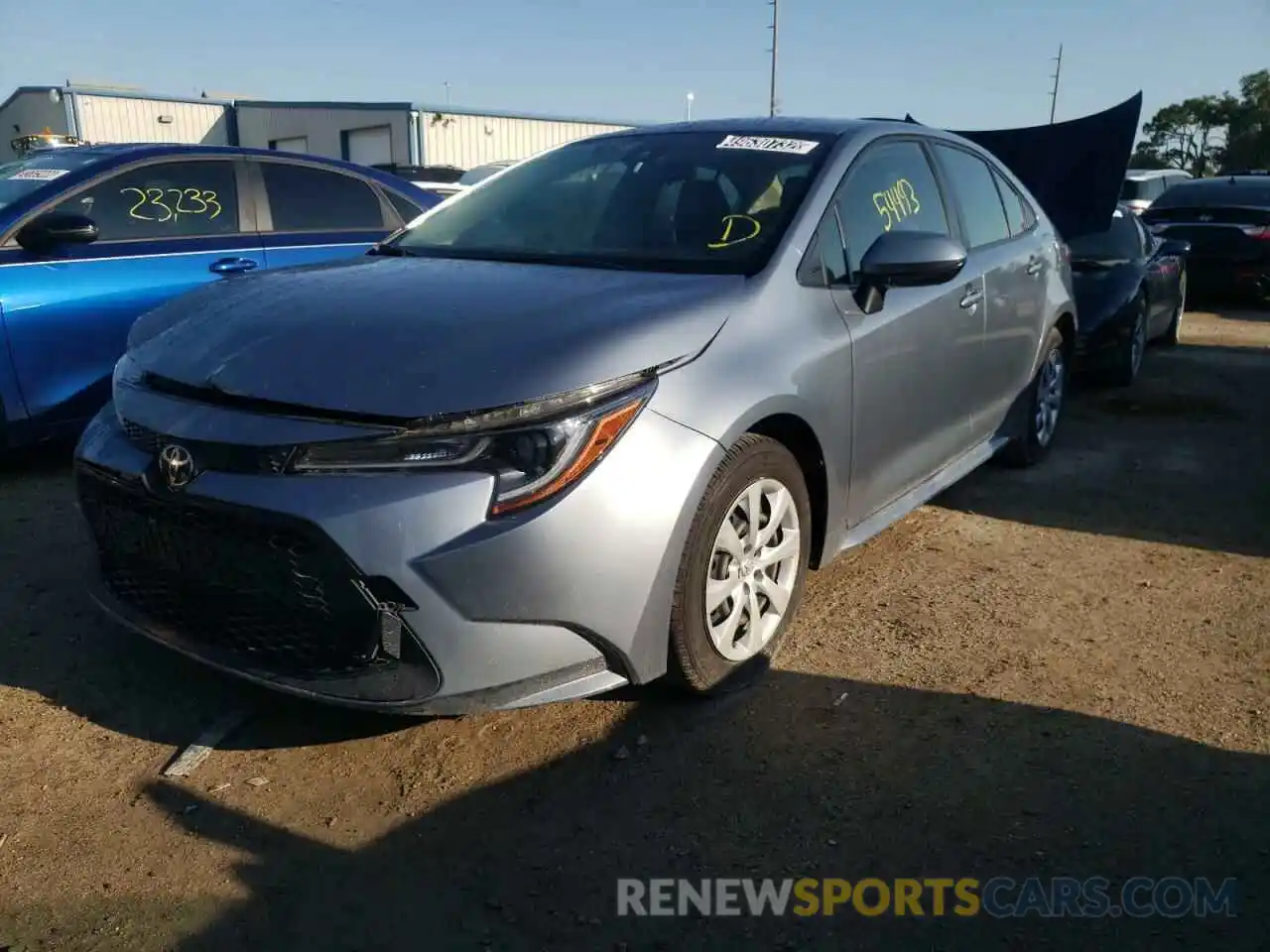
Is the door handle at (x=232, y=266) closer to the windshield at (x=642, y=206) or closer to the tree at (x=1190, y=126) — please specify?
the windshield at (x=642, y=206)

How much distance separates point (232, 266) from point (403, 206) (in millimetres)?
1311

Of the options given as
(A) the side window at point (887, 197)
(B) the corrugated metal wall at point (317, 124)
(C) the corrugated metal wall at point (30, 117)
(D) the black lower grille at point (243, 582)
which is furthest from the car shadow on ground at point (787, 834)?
(C) the corrugated metal wall at point (30, 117)

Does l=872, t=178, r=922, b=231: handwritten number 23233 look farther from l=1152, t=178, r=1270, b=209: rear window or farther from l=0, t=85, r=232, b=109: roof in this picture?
l=0, t=85, r=232, b=109: roof

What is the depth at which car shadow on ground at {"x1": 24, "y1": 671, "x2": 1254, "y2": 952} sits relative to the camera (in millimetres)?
2080

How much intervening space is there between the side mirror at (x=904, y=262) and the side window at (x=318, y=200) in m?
3.71

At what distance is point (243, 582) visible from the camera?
2434 mm

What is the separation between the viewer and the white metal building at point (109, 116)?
27.2m

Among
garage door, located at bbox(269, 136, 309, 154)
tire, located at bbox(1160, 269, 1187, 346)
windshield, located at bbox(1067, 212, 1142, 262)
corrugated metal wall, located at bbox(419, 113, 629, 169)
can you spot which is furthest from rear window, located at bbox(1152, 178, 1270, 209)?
garage door, located at bbox(269, 136, 309, 154)

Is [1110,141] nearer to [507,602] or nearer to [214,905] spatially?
[507,602]

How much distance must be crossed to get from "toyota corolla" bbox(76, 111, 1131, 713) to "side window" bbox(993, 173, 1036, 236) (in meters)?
1.29

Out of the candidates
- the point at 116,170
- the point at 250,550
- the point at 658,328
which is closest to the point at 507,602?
the point at 250,550

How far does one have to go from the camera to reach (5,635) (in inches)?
129

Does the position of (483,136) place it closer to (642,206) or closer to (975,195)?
(975,195)

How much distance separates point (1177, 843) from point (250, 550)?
2.21 metres
